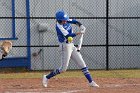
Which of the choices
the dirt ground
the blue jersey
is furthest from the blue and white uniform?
the dirt ground

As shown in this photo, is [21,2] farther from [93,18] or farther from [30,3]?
[93,18]

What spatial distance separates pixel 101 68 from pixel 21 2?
3719 millimetres

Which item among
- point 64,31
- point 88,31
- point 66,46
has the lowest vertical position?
point 88,31

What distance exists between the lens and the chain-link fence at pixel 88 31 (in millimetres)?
17516

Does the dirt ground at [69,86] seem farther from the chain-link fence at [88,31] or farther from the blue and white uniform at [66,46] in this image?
the chain-link fence at [88,31]

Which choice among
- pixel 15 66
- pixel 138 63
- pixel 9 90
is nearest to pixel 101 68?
pixel 138 63

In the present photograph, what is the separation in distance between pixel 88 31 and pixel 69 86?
5.95 m

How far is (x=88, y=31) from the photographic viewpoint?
59.3ft

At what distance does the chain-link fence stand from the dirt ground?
3.69 metres

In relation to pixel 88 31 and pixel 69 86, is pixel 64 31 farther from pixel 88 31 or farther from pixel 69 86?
pixel 88 31

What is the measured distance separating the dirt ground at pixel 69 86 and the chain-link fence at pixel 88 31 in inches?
145

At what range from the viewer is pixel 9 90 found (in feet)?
37.9

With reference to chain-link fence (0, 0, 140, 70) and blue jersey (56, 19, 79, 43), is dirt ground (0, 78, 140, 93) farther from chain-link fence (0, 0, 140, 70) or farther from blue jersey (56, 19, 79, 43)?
chain-link fence (0, 0, 140, 70)

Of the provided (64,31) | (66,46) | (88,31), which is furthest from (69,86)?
(88,31)
